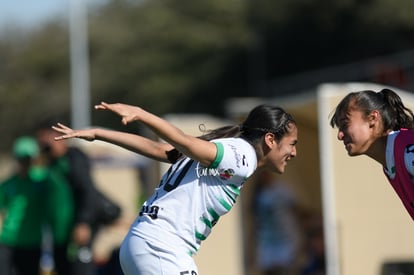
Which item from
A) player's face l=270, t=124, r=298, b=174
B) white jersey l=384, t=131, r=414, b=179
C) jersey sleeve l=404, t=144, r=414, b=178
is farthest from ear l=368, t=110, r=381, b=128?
player's face l=270, t=124, r=298, b=174

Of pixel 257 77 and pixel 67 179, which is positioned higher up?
pixel 257 77

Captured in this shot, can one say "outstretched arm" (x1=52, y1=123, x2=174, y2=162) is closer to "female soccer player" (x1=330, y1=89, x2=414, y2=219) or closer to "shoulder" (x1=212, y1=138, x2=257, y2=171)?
"shoulder" (x1=212, y1=138, x2=257, y2=171)

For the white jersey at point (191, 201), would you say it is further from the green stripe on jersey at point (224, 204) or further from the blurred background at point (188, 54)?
the blurred background at point (188, 54)

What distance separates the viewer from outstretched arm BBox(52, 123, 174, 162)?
19.2ft

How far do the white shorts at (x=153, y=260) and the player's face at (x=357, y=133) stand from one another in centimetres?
110

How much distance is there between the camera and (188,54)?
169ft

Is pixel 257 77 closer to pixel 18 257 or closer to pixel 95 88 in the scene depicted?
pixel 95 88

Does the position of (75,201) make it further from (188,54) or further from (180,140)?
(188,54)

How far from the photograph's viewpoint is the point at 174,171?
5.96m

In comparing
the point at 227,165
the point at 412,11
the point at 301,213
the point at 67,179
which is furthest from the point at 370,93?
the point at 412,11

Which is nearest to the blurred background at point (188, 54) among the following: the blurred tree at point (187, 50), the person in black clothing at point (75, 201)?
the blurred tree at point (187, 50)

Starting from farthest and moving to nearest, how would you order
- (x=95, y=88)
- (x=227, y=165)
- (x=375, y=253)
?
(x=95, y=88) → (x=375, y=253) → (x=227, y=165)

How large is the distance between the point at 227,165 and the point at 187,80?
4416 cm

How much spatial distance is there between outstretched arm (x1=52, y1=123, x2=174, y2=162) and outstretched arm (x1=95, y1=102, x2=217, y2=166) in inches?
10.4
